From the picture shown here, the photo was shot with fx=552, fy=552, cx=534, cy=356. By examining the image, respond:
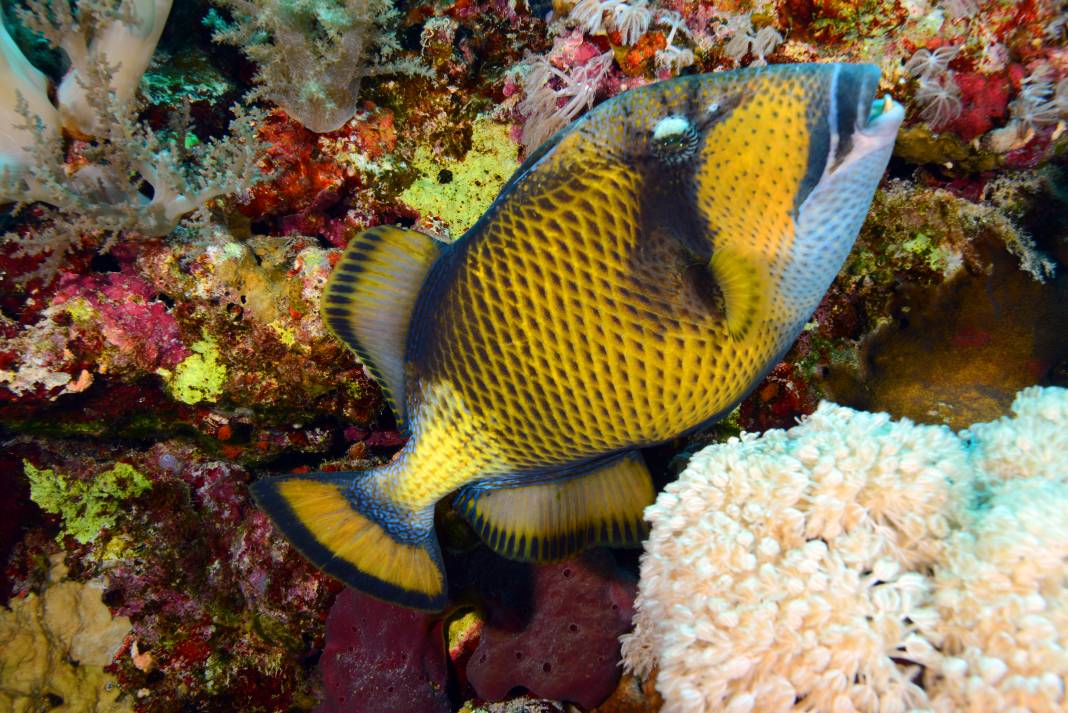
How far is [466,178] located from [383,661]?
7.83ft

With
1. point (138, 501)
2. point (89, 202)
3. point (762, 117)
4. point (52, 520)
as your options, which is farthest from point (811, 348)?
point (52, 520)

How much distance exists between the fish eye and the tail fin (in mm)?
1523

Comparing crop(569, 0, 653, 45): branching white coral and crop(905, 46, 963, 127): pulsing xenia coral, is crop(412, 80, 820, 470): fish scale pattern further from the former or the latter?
crop(905, 46, 963, 127): pulsing xenia coral

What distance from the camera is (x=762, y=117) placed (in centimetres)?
151

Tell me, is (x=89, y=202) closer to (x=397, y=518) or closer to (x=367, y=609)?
(x=397, y=518)

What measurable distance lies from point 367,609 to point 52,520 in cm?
175

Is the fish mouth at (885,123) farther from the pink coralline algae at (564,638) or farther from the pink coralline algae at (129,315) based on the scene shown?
the pink coralline algae at (129,315)

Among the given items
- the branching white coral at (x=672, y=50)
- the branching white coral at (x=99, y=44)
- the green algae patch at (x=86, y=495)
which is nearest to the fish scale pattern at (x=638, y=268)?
the branching white coral at (x=672, y=50)

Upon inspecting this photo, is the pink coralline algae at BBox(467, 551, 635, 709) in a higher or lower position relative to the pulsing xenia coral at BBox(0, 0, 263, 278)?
lower

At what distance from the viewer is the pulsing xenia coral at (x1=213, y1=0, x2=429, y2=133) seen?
8.27ft

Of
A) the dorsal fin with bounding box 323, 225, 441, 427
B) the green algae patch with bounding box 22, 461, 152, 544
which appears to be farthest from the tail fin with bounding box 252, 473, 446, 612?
the green algae patch with bounding box 22, 461, 152, 544

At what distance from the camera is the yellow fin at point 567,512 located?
2.17 m

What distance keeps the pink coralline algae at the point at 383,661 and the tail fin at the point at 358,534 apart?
0.66 metres

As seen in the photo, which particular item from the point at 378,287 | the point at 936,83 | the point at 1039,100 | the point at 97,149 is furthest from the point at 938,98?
the point at 97,149
